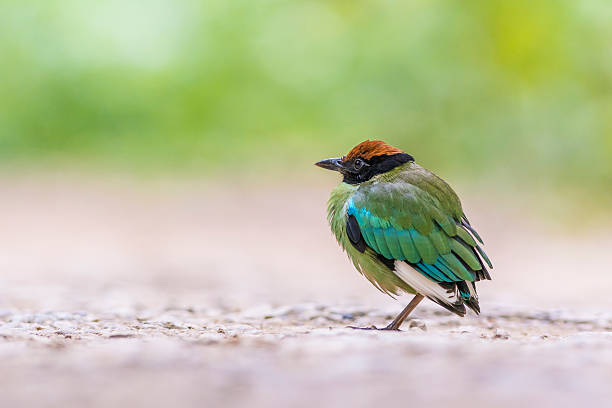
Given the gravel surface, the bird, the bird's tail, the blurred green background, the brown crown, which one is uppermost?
the blurred green background

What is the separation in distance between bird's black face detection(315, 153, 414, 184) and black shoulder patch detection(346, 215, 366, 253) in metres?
0.36

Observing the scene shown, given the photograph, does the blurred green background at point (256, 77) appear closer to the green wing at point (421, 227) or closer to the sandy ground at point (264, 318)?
the sandy ground at point (264, 318)

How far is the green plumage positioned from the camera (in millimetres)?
4230

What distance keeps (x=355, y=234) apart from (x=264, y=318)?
0.91 metres

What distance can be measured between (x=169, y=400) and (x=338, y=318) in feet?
8.19

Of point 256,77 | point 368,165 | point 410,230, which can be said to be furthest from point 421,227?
point 256,77

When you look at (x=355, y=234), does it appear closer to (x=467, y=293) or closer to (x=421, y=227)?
(x=421, y=227)

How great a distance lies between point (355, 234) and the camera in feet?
14.3

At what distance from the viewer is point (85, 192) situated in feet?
46.9

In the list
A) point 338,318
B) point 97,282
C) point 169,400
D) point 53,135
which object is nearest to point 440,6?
point 53,135

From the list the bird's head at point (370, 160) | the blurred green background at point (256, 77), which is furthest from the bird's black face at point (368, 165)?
the blurred green background at point (256, 77)

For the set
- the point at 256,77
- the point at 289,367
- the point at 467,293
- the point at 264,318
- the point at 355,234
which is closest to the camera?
the point at 289,367

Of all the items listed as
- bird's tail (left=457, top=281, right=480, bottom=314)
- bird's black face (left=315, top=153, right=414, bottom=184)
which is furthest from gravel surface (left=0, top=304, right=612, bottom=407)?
bird's black face (left=315, top=153, right=414, bottom=184)

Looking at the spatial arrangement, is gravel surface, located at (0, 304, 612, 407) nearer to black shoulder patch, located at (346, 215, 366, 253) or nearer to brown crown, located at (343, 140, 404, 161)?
black shoulder patch, located at (346, 215, 366, 253)
